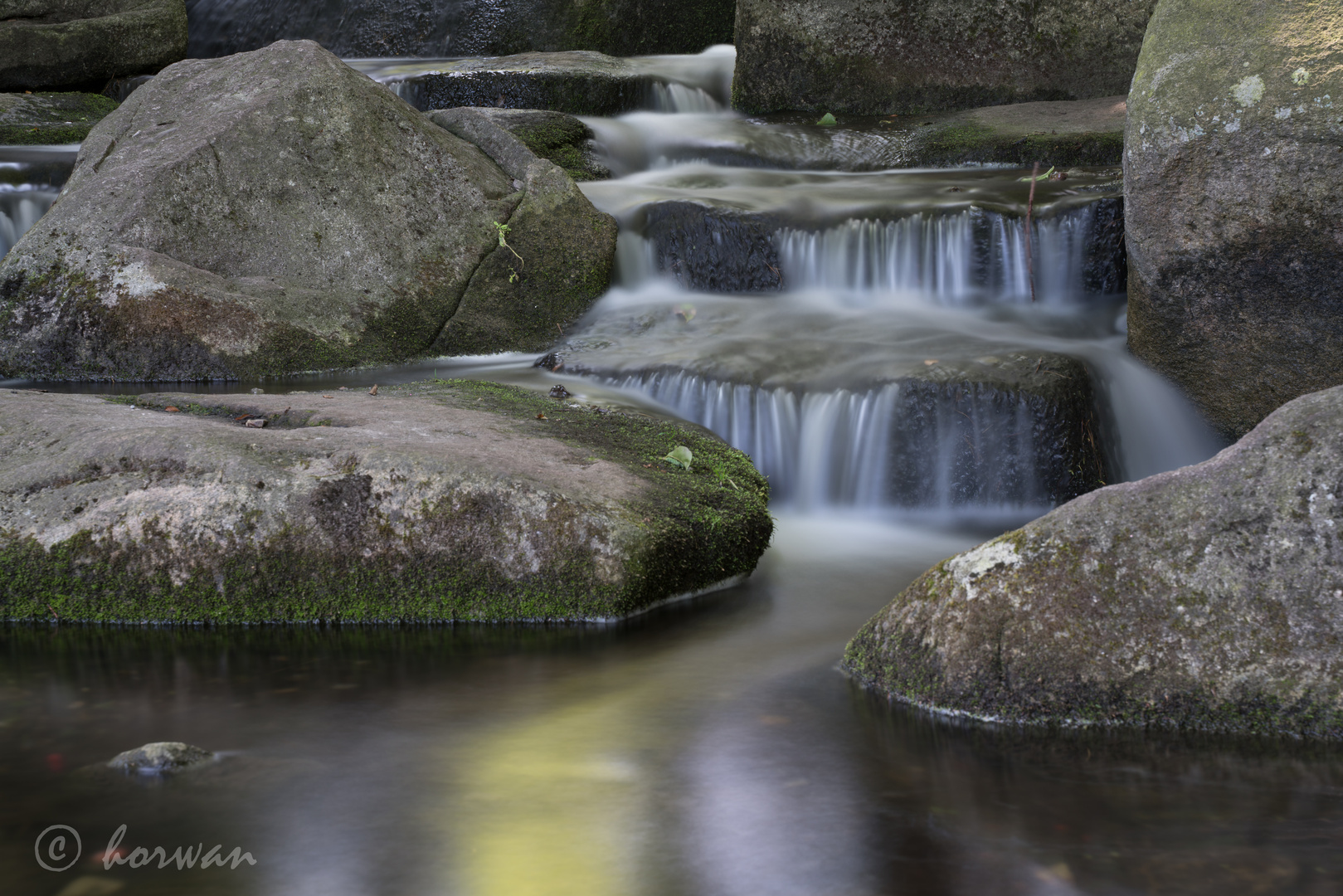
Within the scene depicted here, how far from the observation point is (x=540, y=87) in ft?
38.2

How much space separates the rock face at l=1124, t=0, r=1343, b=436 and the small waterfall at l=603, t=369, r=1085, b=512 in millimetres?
998

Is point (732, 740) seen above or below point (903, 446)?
below

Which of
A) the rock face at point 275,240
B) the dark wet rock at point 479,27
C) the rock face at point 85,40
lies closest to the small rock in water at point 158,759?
the rock face at point 275,240

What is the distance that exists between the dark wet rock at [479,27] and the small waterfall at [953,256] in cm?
753

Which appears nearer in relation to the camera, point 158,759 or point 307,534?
point 158,759

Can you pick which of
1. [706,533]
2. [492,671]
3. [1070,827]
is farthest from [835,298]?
[1070,827]

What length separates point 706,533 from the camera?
430 centimetres

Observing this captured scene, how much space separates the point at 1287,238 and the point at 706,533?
3148mm

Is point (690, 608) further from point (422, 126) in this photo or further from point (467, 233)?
point (422, 126)

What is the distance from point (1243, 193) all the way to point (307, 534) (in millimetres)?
4399

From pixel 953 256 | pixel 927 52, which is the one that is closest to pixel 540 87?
pixel 927 52

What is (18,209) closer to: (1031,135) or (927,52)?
(1031,135)

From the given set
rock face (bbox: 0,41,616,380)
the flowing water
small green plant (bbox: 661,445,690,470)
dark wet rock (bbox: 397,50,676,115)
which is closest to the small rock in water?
the flowing water

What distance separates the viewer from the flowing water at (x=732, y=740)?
90.6 inches
